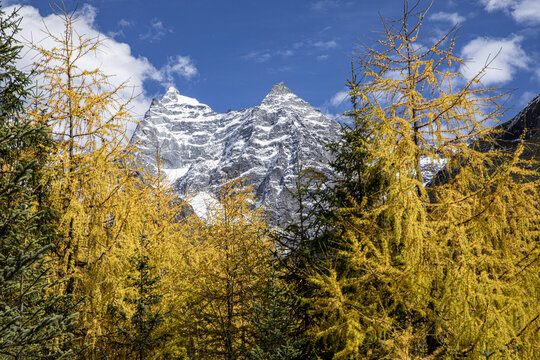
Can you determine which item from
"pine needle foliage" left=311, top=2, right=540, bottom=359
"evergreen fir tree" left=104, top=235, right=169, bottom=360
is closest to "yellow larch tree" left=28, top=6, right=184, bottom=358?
"evergreen fir tree" left=104, top=235, right=169, bottom=360

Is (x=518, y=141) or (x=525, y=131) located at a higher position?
(x=518, y=141)

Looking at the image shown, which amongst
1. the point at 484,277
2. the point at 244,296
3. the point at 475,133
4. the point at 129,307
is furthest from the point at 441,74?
the point at 129,307

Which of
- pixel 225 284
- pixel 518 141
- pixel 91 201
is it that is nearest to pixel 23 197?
pixel 91 201

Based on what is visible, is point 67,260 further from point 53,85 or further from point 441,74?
point 441,74

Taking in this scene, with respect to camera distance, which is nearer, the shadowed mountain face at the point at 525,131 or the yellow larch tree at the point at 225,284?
the shadowed mountain face at the point at 525,131

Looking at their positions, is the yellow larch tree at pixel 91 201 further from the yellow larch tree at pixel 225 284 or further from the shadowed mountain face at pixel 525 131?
the shadowed mountain face at pixel 525 131

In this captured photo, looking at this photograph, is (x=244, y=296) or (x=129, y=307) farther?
(x=244, y=296)

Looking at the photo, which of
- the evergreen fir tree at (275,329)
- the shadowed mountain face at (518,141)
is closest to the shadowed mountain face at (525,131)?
the shadowed mountain face at (518,141)

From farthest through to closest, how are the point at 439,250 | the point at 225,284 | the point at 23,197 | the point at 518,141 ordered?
the point at 518,141, the point at 225,284, the point at 23,197, the point at 439,250

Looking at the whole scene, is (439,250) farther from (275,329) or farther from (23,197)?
(23,197)

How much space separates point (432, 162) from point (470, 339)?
7.88 ft

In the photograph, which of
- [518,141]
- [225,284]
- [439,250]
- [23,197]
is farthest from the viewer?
[518,141]

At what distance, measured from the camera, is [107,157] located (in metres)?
6.42

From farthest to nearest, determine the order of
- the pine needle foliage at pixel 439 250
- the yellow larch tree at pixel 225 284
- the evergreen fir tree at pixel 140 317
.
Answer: the yellow larch tree at pixel 225 284 < the evergreen fir tree at pixel 140 317 < the pine needle foliage at pixel 439 250
